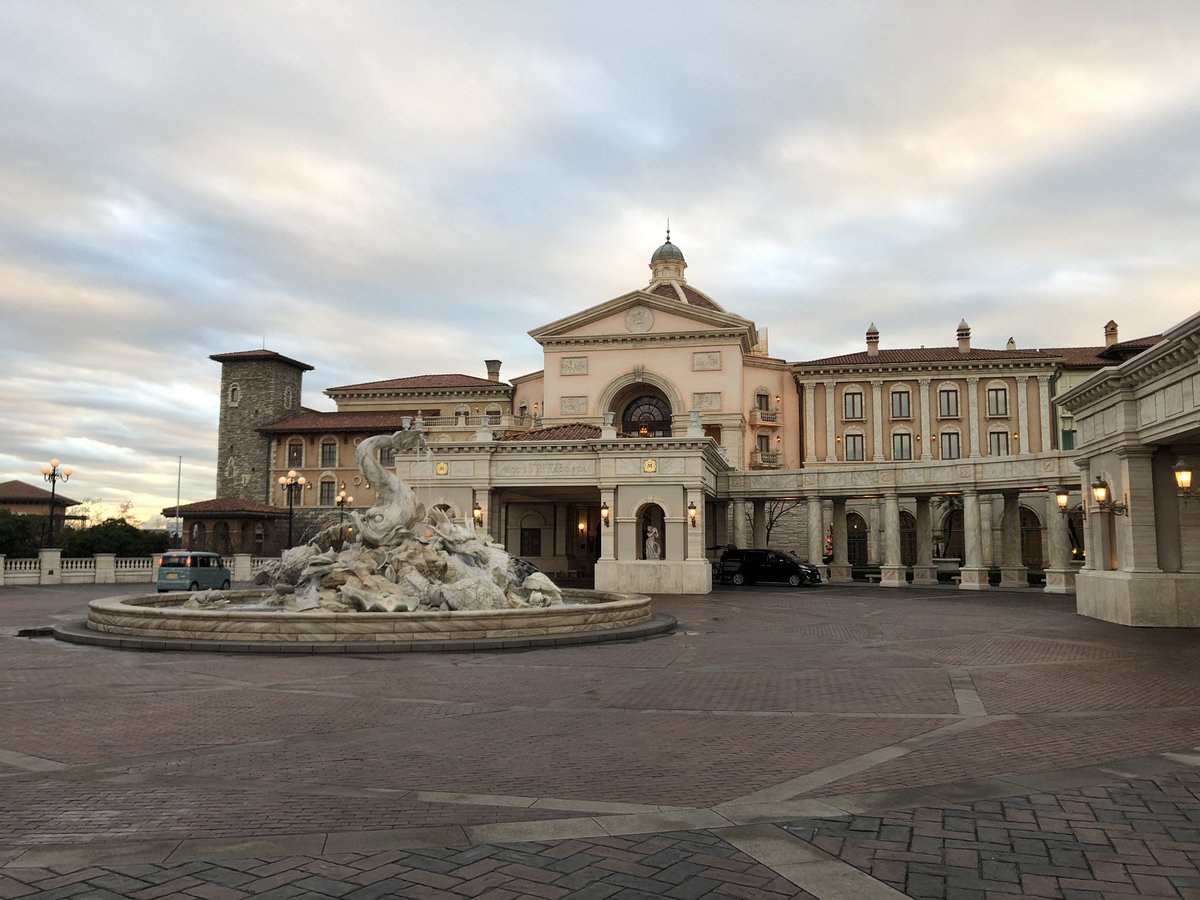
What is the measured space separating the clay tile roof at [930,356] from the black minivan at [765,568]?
2682cm

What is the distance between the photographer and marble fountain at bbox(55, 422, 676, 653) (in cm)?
1562

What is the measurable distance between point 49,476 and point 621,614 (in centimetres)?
2881

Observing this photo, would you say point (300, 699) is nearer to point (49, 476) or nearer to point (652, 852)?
point (652, 852)

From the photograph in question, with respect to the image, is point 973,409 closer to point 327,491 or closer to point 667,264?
point 667,264

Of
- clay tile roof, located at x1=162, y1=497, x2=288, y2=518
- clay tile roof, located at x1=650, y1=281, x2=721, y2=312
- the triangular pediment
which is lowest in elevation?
clay tile roof, located at x1=162, y1=497, x2=288, y2=518

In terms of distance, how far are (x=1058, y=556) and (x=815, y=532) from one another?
11125mm

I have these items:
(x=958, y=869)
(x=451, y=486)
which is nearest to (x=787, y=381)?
(x=451, y=486)

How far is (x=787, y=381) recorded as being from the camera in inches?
2608

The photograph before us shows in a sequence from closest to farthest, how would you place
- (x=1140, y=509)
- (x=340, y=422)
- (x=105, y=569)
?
(x=1140, y=509)
(x=105, y=569)
(x=340, y=422)

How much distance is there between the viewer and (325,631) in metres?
15.6

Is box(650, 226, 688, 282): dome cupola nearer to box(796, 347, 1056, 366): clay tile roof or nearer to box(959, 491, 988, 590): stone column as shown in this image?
box(796, 347, 1056, 366): clay tile roof

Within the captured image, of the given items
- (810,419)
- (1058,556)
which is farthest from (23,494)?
(1058,556)

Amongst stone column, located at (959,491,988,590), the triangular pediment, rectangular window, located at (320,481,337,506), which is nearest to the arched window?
the triangular pediment

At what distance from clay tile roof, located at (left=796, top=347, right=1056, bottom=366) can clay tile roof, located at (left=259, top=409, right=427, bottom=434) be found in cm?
3104
